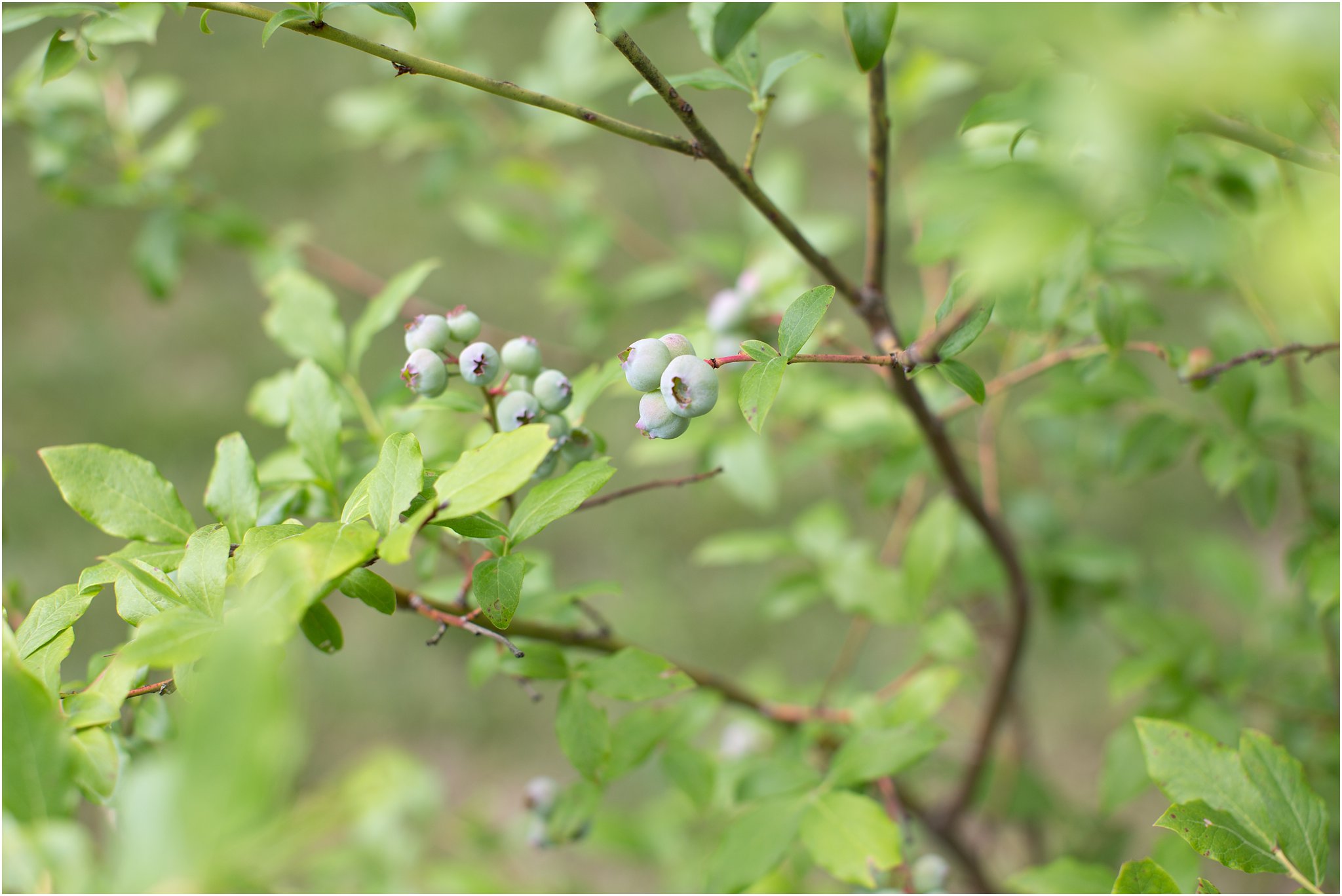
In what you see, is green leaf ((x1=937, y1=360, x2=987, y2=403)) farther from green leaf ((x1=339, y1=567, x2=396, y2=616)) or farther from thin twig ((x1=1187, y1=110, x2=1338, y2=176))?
green leaf ((x1=339, y1=567, x2=396, y2=616))

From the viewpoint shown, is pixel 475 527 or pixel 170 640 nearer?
pixel 170 640

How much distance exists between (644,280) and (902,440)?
1.49ft

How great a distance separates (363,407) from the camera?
810mm

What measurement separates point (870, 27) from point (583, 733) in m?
0.52

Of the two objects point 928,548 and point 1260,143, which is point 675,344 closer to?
point 1260,143

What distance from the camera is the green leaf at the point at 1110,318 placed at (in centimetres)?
74

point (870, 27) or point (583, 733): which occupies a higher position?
point (870, 27)

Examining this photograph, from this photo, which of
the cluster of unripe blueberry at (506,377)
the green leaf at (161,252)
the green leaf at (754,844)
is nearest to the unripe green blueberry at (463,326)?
the cluster of unripe blueberry at (506,377)

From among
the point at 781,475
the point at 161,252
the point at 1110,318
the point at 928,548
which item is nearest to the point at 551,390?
the point at 1110,318

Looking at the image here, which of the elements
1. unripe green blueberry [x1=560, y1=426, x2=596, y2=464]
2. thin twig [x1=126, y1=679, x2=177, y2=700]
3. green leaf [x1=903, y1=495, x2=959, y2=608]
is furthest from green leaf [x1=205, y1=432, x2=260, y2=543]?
green leaf [x1=903, y1=495, x2=959, y2=608]

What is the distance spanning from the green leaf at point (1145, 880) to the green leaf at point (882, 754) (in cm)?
21

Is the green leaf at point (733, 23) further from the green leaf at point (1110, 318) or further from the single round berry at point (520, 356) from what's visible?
the green leaf at point (1110, 318)

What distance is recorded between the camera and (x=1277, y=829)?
570mm

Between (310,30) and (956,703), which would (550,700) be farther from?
(310,30)
